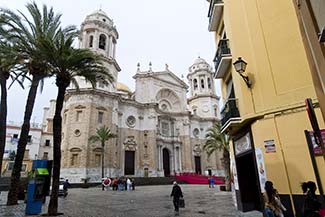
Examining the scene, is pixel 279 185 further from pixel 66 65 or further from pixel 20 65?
pixel 20 65

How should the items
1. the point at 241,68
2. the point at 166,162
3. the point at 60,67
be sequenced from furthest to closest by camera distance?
the point at 166,162 → the point at 60,67 → the point at 241,68

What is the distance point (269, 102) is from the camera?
8.06m

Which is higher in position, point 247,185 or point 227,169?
point 227,169

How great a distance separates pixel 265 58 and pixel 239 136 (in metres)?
3.52

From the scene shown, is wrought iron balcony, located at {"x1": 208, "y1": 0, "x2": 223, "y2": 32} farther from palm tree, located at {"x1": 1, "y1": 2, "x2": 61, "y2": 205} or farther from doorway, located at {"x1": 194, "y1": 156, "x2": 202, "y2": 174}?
doorway, located at {"x1": 194, "y1": 156, "x2": 202, "y2": 174}

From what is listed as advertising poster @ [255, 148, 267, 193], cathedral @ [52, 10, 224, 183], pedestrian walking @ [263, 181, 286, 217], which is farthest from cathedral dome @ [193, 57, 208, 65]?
pedestrian walking @ [263, 181, 286, 217]

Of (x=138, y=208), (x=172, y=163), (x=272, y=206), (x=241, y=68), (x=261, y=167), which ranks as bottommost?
(x=138, y=208)

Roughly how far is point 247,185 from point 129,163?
29.1 meters

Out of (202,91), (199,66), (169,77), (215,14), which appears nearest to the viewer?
(215,14)

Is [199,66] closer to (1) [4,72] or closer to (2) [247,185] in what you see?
(1) [4,72]

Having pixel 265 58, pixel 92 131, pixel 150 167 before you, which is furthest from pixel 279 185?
pixel 150 167

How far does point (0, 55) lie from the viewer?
12922mm

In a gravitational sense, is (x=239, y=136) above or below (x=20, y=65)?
below

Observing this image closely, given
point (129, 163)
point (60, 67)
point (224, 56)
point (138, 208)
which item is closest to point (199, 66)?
point (129, 163)
